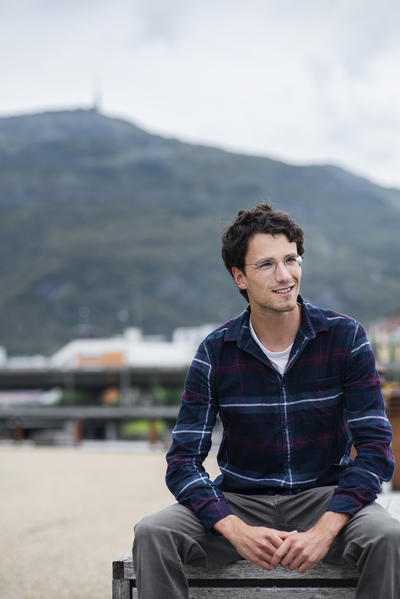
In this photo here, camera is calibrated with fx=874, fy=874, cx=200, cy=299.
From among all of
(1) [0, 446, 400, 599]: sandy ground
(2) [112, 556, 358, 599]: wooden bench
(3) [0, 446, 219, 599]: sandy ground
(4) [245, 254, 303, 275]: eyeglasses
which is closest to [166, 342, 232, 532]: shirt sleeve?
(2) [112, 556, 358, 599]: wooden bench

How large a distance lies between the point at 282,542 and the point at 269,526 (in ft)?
0.84

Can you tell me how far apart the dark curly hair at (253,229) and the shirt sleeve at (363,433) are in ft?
1.25

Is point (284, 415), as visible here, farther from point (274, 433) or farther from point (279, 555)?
point (279, 555)

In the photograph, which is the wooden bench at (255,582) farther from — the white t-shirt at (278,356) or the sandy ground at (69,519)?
the sandy ground at (69,519)

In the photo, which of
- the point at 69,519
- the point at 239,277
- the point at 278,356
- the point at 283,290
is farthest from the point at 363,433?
the point at 69,519

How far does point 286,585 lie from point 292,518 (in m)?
0.21

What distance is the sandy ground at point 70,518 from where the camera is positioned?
20.6 ft

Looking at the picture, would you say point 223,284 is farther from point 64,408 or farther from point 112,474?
point 112,474

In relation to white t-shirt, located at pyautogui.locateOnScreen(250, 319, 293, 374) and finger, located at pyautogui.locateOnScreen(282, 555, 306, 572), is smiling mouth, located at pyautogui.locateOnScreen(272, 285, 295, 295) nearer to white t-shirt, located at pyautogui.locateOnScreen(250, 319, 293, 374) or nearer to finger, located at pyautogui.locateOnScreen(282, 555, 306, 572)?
white t-shirt, located at pyautogui.locateOnScreen(250, 319, 293, 374)

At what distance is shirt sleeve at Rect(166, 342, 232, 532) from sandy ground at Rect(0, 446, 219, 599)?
3268 millimetres

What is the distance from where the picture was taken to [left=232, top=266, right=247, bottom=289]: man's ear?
293cm


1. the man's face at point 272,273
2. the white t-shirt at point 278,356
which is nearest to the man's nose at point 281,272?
the man's face at point 272,273

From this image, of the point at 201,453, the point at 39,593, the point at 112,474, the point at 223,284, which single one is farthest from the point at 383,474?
the point at 223,284

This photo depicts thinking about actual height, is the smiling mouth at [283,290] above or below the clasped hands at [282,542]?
above
